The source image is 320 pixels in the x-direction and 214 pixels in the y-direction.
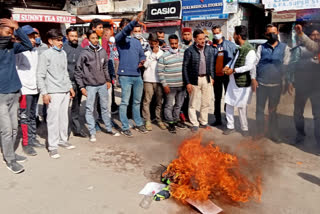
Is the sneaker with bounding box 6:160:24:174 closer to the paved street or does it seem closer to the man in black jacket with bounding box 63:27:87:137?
the paved street

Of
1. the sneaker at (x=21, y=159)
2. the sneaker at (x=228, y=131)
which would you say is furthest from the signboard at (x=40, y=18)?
the sneaker at (x=228, y=131)

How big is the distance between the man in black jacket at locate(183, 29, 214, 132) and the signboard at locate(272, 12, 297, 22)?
936 centimetres

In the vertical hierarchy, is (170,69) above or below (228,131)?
above

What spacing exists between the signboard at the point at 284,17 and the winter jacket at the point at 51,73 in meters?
12.2

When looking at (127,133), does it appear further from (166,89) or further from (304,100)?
(304,100)

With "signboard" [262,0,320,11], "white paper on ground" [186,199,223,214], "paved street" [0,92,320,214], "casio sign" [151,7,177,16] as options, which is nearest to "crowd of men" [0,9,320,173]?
"paved street" [0,92,320,214]

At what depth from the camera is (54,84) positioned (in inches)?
197

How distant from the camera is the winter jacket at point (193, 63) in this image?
614cm

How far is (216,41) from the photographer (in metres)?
6.82

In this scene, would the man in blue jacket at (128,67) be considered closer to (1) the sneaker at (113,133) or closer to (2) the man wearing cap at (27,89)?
(1) the sneaker at (113,133)

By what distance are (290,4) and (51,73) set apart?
507 inches

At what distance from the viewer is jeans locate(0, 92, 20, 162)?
14.1 feet

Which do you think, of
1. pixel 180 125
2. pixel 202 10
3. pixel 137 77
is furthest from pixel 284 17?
pixel 137 77

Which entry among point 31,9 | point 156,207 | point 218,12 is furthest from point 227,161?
point 31,9
